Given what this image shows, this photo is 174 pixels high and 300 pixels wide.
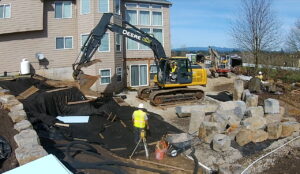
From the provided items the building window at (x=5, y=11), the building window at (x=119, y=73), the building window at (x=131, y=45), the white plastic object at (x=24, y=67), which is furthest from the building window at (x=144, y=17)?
the building window at (x=5, y=11)

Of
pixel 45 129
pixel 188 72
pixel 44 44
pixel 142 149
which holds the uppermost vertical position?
pixel 44 44

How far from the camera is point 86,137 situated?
11.4 metres

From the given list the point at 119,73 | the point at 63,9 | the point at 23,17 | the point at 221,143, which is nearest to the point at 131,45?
the point at 119,73

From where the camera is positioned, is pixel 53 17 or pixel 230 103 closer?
pixel 230 103

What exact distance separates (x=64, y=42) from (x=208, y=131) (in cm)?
1508

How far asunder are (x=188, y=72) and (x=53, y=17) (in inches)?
431

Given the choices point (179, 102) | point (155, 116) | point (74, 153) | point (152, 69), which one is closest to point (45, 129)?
point (74, 153)

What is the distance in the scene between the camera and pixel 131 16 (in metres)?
24.4

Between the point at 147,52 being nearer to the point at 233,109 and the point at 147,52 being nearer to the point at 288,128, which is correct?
the point at 233,109

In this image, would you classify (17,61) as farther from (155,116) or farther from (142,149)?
(142,149)

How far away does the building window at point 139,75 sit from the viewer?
2441 cm

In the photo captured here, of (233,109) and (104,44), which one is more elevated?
(104,44)

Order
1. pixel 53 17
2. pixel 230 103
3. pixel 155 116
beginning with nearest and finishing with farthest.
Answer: pixel 230 103
pixel 155 116
pixel 53 17

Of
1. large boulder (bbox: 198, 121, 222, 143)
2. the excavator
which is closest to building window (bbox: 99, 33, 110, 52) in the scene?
the excavator
